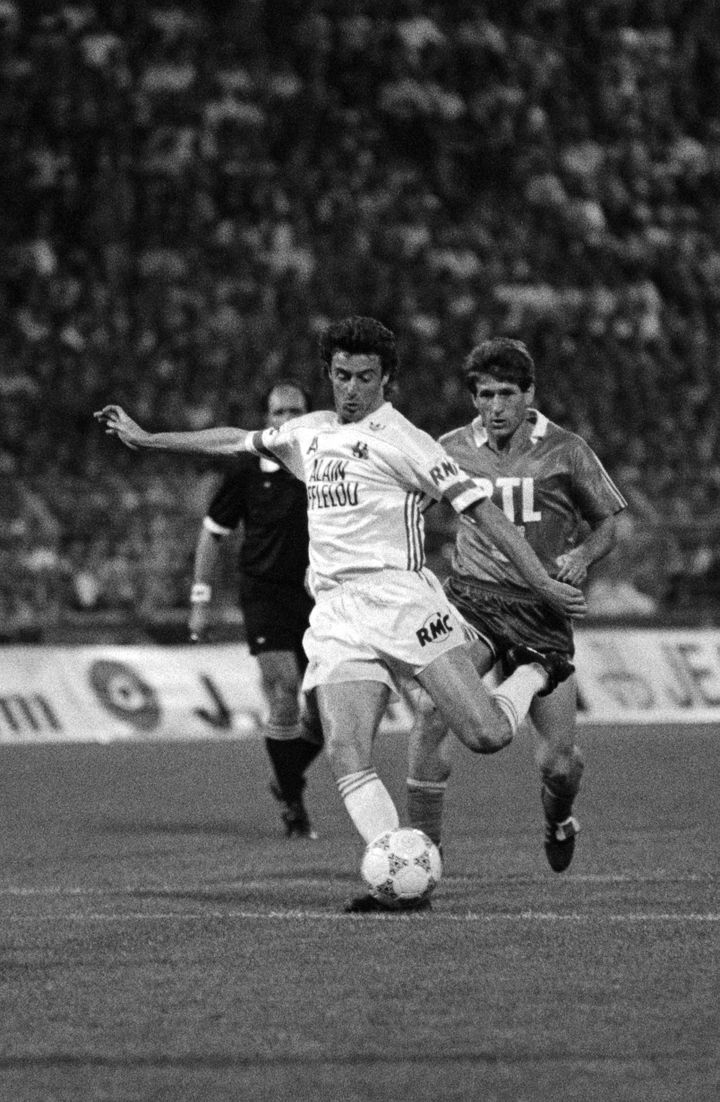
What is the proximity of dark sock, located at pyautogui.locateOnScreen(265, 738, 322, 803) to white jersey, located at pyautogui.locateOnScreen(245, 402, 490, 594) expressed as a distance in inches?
135

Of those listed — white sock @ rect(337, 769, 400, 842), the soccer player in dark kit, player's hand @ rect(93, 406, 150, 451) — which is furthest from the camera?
the soccer player in dark kit

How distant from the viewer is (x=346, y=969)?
230 inches

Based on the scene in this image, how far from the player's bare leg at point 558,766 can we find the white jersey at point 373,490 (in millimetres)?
1283

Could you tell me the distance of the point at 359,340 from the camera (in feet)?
23.7

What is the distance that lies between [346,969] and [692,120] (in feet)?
78.2

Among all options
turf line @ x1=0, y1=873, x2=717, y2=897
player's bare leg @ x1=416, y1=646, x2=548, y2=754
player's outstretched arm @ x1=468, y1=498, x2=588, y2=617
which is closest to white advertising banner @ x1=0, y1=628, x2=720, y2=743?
turf line @ x1=0, y1=873, x2=717, y2=897

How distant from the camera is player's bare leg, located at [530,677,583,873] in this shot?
27.6 feet

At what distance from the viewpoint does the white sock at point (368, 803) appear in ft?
23.4

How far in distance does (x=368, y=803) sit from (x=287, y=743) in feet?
12.0

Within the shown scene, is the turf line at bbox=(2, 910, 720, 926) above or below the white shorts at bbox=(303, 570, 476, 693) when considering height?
below

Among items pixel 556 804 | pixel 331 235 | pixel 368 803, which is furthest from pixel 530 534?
pixel 331 235

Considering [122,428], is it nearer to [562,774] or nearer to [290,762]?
[562,774]

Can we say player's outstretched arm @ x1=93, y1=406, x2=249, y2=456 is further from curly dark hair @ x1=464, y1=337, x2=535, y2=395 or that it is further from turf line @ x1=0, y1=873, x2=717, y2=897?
turf line @ x1=0, y1=873, x2=717, y2=897

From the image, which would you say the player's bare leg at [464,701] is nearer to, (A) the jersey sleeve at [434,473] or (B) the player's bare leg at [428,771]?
(A) the jersey sleeve at [434,473]
